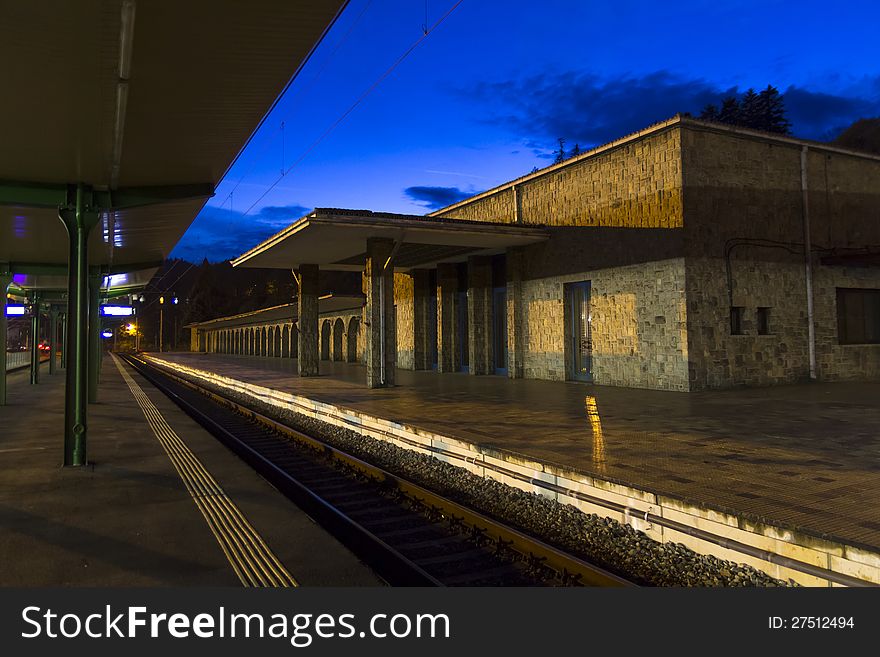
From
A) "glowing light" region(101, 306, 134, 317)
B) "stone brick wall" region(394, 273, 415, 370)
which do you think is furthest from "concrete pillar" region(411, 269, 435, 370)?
"glowing light" region(101, 306, 134, 317)

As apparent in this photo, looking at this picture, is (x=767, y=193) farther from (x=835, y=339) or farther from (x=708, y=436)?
(x=708, y=436)

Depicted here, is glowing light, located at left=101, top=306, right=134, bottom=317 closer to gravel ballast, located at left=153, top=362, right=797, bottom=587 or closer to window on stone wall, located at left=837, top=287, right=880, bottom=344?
gravel ballast, located at left=153, top=362, right=797, bottom=587

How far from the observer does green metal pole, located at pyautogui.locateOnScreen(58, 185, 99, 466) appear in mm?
7770

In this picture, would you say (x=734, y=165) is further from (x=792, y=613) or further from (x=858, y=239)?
(x=792, y=613)

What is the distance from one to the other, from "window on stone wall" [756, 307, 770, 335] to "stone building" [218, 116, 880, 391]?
68 millimetres

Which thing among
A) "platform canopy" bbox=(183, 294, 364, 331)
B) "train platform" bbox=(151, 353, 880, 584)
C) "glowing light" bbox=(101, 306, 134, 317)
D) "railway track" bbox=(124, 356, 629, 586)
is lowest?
"railway track" bbox=(124, 356, 629, 586)

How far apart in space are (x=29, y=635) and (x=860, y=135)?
303ft

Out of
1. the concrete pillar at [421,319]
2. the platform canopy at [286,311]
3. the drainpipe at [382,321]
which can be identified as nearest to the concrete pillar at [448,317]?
the concrete pillar at [421,319]

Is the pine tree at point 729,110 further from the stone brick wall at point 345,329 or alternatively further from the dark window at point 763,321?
the dark window at point 763,321

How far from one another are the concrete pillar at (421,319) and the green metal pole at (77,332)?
58.4ft

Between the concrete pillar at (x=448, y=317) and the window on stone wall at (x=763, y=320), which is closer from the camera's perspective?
the window on stone wall at (x=763, y=320)

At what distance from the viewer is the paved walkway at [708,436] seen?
4738mm

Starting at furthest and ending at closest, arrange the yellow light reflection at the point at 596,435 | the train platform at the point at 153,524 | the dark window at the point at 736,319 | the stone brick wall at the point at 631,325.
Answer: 1. the dark window at the point at 736,319
2. the stone brick wall at the point at 631,325
3. the yellow light reflection at the point at 596,435
4. the train platform at the point at 153,524

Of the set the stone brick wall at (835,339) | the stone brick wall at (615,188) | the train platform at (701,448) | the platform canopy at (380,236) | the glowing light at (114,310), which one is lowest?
the train platform at (701,448)
